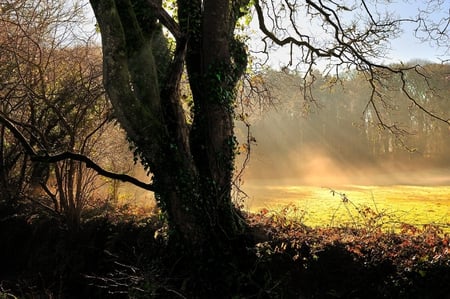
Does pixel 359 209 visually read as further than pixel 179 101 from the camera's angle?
Yes

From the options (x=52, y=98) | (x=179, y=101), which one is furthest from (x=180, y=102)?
(x=52, y=98)

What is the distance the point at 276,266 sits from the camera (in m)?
6.43

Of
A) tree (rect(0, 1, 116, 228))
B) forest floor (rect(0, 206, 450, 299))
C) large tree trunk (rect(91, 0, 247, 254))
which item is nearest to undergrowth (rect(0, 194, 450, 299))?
forest floor (rect(0, 206, 450, 299))

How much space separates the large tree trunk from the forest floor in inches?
22.8

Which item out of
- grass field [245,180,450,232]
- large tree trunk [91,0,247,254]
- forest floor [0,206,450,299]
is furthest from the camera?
grass field [245,180,450,232]

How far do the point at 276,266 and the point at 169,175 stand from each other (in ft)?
7.47

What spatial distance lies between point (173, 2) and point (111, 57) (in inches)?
129

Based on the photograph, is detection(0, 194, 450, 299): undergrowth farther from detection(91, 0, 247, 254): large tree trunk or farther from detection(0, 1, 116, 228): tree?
detection(0, 1, 116, 228): tree

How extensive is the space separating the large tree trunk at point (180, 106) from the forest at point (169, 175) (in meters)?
0.02

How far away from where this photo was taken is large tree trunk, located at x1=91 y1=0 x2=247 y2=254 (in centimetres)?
608

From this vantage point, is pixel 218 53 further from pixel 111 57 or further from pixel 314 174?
pixel 314 174

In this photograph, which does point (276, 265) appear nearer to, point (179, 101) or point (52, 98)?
point (179, 101)

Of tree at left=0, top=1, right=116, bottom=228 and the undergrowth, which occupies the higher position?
tree at left=0, top=1, right=116, bottom=228

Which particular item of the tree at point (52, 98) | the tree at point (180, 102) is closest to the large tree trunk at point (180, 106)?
the tree at point (180, 102)
